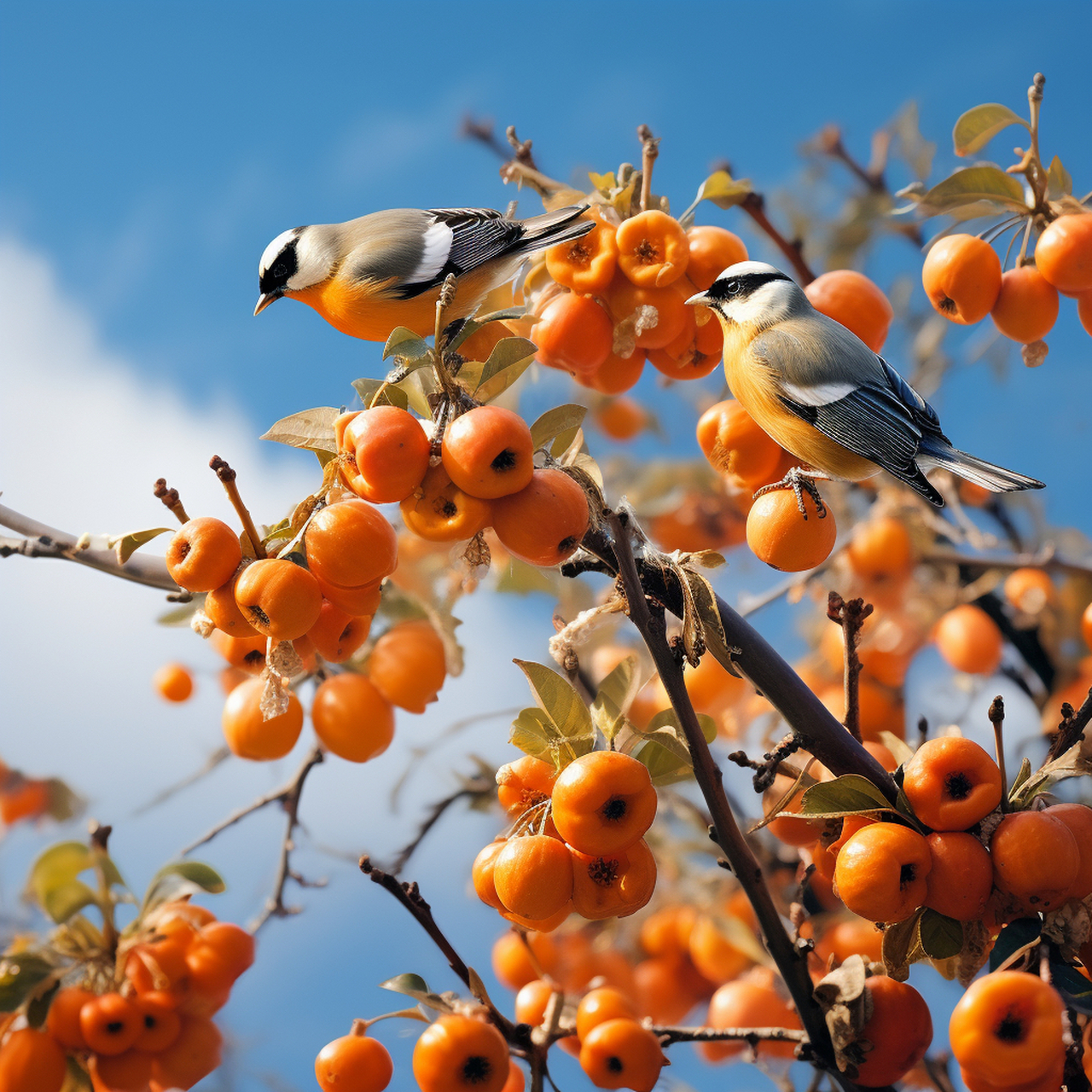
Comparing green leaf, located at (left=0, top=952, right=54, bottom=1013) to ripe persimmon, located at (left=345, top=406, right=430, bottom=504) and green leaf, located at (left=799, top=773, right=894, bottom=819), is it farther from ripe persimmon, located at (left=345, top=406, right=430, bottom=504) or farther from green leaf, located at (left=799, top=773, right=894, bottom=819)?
green leaf, located at (left=799, top=773, right=894, bottom=819)

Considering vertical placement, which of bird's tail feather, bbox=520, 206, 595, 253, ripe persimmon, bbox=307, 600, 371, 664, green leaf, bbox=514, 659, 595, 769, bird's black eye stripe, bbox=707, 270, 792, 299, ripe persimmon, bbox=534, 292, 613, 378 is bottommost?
green leaf, bbox=514, 659, 595, 769

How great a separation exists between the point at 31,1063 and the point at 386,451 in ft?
5.88

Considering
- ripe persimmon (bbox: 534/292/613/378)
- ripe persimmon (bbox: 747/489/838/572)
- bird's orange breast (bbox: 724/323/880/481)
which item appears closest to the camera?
ripe persimmon (bbox: 747/489/838/572)

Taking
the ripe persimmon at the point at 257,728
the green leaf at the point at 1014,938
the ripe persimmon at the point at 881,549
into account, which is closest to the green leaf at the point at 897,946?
the green leaf at the point at 1014,938

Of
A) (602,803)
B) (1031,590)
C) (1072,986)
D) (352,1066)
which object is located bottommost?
(352,1066)

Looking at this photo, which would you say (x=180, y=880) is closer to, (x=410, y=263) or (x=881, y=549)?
(x=410, y=263)

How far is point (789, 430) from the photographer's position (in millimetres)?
2203

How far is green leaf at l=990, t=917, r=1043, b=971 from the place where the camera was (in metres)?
1.82

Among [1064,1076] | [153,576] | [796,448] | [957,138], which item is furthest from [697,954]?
[957,138]

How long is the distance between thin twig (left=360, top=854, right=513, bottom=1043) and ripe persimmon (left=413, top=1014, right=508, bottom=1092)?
62mm

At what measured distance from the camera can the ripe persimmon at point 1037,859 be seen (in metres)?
1.76

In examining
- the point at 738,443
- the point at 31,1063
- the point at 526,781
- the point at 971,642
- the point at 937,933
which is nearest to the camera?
the point at 937,933

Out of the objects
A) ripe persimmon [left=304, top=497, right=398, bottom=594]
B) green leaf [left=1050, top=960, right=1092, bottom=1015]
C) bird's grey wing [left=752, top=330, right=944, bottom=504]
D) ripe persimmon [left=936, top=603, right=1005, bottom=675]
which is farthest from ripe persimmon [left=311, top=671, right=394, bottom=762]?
ripe persimmon [left=936, top=603, right=1005, bottom=675]

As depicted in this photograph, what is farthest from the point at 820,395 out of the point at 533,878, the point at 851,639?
the point at 533,878
